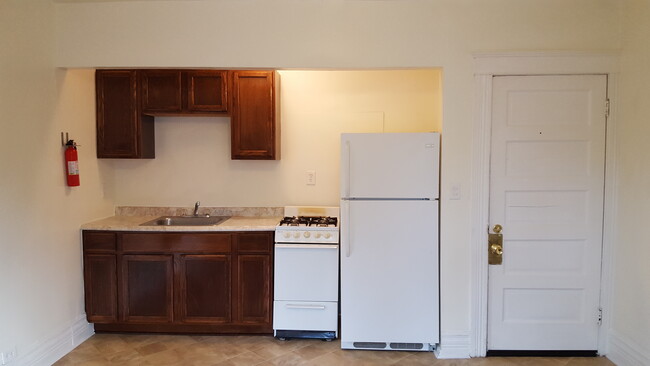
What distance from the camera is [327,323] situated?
312 cm

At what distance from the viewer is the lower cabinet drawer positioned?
3100 mm

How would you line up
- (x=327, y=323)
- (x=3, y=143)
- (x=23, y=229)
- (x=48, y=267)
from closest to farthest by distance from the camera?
1. (x=3, y=143)
2. (x=23, y=229)
3. (x=48, y=267)
4. (x=327, y=323)

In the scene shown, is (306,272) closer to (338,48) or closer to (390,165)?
(390,165)

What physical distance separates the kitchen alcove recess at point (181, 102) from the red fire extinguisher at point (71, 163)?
407 mm

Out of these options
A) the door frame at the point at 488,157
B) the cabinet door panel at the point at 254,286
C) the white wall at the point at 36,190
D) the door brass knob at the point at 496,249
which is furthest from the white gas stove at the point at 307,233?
the white wall at the point at 36,190

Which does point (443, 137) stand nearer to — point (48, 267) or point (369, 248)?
point (369, 248)

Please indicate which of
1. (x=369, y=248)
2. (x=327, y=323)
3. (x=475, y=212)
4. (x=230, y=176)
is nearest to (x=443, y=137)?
(x=475, y=212)

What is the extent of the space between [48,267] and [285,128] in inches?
85.0

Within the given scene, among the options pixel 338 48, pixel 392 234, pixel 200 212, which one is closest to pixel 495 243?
pixel 392 234

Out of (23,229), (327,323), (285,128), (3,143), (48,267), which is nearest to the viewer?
(3,143)

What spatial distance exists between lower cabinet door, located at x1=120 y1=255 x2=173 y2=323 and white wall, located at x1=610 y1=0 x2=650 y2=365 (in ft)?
11.0

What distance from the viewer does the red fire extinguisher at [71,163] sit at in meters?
2.96

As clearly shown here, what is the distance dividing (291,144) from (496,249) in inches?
78.3

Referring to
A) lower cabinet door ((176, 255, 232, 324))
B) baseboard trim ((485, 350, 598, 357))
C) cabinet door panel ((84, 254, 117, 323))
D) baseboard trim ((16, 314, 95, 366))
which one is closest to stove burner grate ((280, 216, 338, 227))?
lower cabinet door ((176, 255, 232, 324))
